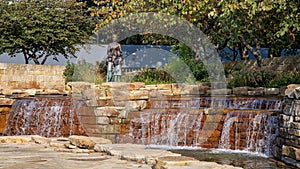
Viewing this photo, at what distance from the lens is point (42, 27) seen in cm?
2594

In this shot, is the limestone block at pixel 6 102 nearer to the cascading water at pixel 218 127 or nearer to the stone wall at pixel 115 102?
the stone wall at pixel 115 102

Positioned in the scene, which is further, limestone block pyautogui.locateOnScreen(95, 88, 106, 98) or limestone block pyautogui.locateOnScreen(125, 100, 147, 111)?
limestone block pyautogui.locateOnScreen(125, 100, 147, 111)

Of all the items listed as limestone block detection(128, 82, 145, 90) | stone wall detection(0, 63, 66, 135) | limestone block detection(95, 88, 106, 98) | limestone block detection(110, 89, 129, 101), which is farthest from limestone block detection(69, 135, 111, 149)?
stone wall detection(0, 63, 66, 135)

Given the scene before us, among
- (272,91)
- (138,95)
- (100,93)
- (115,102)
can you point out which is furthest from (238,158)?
(272,91)

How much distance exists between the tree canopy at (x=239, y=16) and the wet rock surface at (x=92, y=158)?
6910mm

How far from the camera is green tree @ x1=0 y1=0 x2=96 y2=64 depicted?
82.9ft

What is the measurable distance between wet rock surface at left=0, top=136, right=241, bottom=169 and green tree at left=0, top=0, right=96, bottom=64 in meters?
17.7

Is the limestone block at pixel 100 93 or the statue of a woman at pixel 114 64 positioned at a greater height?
the statue of a woman at pixel 114 64

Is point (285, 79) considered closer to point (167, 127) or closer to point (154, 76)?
point (154, 76)

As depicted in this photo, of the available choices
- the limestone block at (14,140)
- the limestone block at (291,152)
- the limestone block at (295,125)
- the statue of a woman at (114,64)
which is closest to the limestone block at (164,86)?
the statue of a woman at (114,64)

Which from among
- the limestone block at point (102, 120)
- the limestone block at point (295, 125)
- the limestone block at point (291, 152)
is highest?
the limestone block at point (295, 125)

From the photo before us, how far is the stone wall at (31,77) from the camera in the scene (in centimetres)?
2120

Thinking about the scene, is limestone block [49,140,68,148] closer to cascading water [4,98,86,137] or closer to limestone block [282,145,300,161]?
cascading water [4,98,86,137]

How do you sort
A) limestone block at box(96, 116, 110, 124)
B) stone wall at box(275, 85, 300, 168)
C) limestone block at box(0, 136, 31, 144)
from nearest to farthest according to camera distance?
stone wall at box(275, 85, 300, 168) → limestone block at box(0, 136, 31, 144) → limestone block at box(96, 116, 110, 124)
